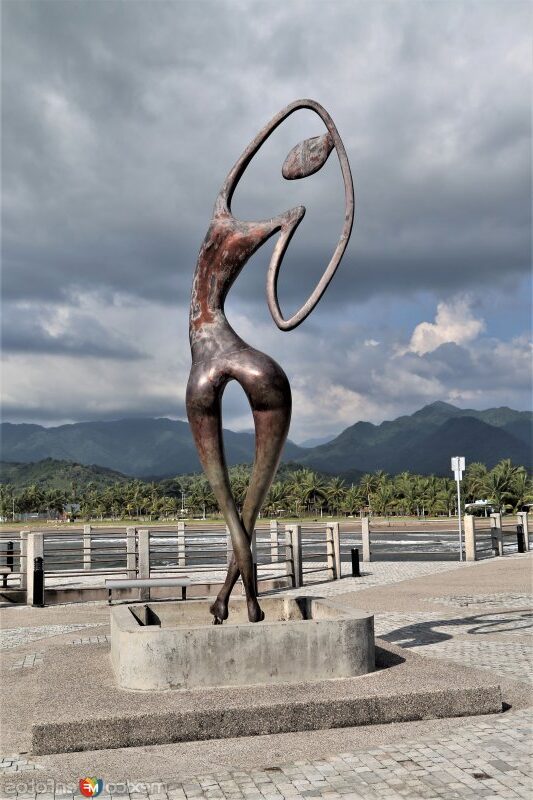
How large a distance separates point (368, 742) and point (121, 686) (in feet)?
7.34

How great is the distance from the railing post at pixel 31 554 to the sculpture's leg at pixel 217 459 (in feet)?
26.4

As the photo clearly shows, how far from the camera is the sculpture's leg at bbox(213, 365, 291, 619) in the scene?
7.56 meters

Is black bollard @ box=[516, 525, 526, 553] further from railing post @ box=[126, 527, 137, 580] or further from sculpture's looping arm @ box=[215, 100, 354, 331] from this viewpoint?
sculpture's looping arm @ box=[215, 100, 354, 331]

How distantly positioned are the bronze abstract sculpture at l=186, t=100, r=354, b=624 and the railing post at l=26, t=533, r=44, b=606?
775 cm

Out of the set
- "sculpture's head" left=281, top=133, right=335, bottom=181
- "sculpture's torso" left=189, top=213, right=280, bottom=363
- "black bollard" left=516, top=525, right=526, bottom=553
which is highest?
"sculpture's head" left=281, top=133, right=335, bottom=181

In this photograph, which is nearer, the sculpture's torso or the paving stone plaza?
the paving stone plaza

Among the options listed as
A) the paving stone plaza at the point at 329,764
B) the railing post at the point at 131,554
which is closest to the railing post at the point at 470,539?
the railing post at the point at 131,554

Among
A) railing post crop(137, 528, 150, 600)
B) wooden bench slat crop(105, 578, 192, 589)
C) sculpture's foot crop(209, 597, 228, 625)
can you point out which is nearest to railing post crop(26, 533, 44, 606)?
wooden bench slat crop(105, 578, 192, 589)

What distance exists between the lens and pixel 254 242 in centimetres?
789

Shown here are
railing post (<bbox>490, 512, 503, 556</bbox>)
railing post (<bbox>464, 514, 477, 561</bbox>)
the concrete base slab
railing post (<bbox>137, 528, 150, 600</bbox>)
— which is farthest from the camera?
railing post (<bbox>490, 512, 503, 556</bbox>)

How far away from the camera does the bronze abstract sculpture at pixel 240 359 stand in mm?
7586

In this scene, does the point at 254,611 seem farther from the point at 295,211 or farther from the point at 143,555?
the point at 143,555

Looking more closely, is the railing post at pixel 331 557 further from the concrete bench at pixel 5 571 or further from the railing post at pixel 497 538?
the railing post at pixel 497 538

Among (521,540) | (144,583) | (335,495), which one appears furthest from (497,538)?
(335,495)
